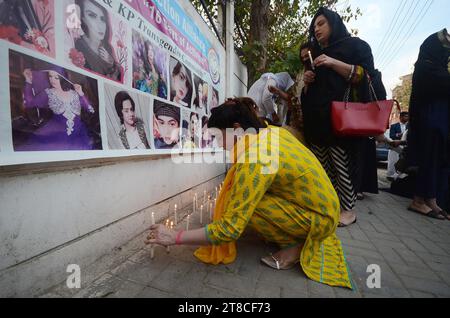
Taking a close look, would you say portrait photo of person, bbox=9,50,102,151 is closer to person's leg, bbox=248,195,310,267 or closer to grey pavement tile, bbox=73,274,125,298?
→ grey pavement tile, bbox=73,274,125,298

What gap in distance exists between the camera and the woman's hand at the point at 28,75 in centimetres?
127

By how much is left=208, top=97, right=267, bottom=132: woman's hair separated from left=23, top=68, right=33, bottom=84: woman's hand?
1.07 m

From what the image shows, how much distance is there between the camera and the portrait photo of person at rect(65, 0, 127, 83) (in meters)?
1.56

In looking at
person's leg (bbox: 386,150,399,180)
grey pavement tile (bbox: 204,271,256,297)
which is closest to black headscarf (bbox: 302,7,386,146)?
grey pavement tile (bbox: 204,271,256,297)

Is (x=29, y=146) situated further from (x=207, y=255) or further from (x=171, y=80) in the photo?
(x=171, y=80)

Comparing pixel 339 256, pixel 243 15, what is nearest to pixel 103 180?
pixel 339 256

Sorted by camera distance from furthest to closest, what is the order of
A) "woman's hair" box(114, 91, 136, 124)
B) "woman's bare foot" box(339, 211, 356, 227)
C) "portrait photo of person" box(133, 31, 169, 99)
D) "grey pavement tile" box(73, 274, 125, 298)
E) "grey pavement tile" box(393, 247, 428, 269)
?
"woman's bare foot" box(339, 211, 356, 227) → "portrait photo of person" box(133, 31, 169, 99) → "grey pavement tile" box(393, 247, 428, 269) → "woman's hair" box(114, 91, 136, 124) → "grey pavement tile" box(73, 274, 125, 298)

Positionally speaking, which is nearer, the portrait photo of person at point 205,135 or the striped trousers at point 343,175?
the striped trousers at point 343,175

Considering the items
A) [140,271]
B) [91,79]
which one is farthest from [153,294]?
[91,79]

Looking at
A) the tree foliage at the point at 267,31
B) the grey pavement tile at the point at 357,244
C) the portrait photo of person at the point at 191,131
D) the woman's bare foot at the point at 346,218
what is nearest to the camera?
the grey pavement tile at the point at 357,244

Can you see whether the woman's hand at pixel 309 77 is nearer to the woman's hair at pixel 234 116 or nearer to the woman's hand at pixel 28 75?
the woman's hair at pixel 234 116

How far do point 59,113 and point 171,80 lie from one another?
1.44 meters

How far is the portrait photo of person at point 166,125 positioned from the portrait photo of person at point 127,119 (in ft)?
0.45

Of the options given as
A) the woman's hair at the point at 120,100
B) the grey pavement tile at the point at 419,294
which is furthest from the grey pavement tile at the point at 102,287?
the grey pavement tile at the point at 419,294
